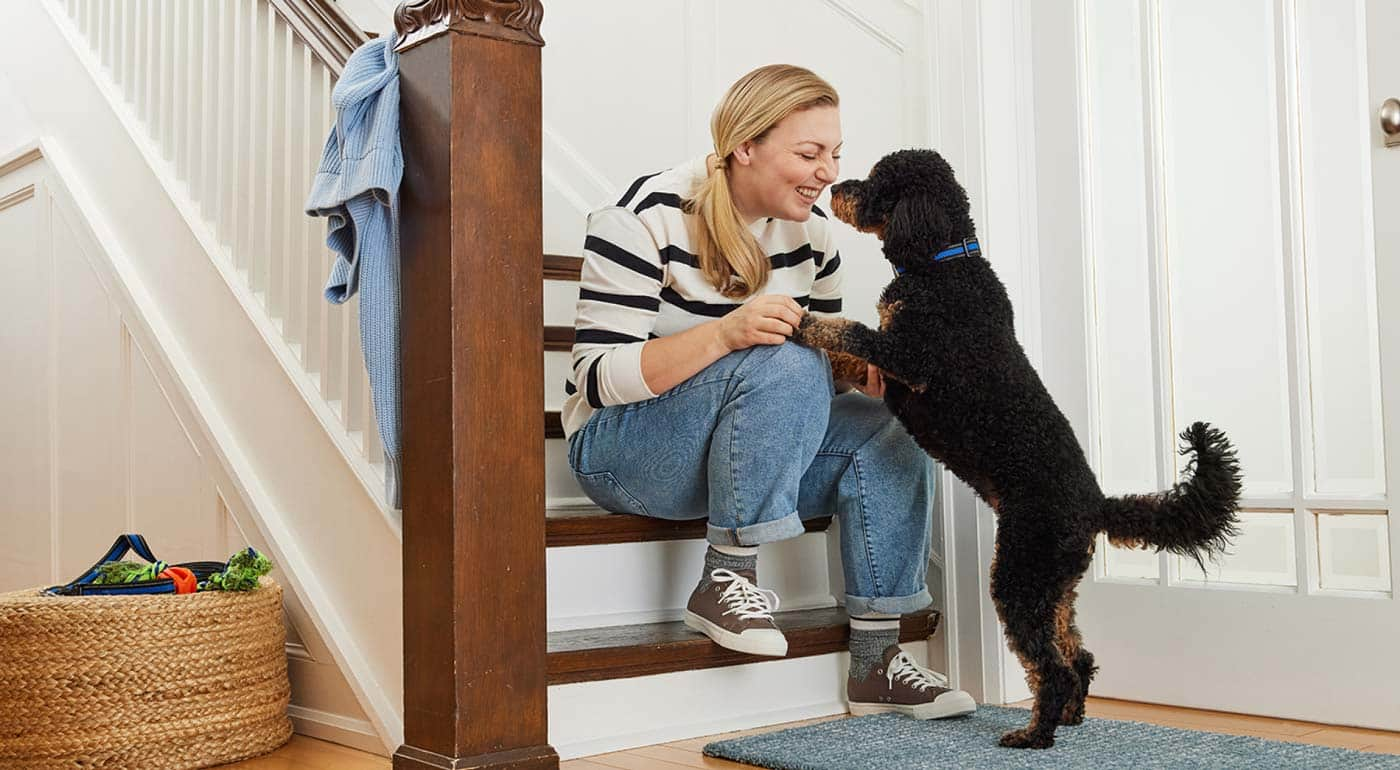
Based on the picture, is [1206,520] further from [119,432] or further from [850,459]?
[119,432]

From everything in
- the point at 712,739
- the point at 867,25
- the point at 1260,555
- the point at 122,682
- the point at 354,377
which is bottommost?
the point at 712,739

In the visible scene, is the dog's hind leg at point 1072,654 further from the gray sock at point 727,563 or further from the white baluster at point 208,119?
the white baluster at point 208,119

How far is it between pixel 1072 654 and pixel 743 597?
0.47m

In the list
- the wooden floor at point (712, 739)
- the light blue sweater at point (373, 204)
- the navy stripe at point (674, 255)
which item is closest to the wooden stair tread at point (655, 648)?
the wooden floor at point (712, 739)

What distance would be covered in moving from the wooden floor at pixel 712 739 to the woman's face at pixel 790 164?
2.73ft

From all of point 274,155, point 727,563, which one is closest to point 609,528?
point 727,563

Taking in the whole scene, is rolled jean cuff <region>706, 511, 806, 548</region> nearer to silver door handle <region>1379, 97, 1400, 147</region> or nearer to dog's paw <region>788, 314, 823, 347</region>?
dog's paw <region>788, 314, 823, 347</region>

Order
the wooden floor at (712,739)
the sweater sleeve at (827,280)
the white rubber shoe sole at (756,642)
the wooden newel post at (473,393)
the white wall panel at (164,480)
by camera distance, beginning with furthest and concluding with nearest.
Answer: the white wall panel at (164,480), the sweater sleeve at (827,280), the white rubber shoe sole at (756,642), the wooden floor at (712,739), the wooden newel post at (473,393)

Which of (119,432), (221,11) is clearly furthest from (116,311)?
(221,11)

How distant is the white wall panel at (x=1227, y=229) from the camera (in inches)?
81.7

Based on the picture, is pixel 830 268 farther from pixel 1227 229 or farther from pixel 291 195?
pixel 291 195

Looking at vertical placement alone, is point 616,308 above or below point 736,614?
above

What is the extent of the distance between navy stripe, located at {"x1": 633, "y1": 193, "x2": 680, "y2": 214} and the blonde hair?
18 millimetres

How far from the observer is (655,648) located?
1.83 metres
